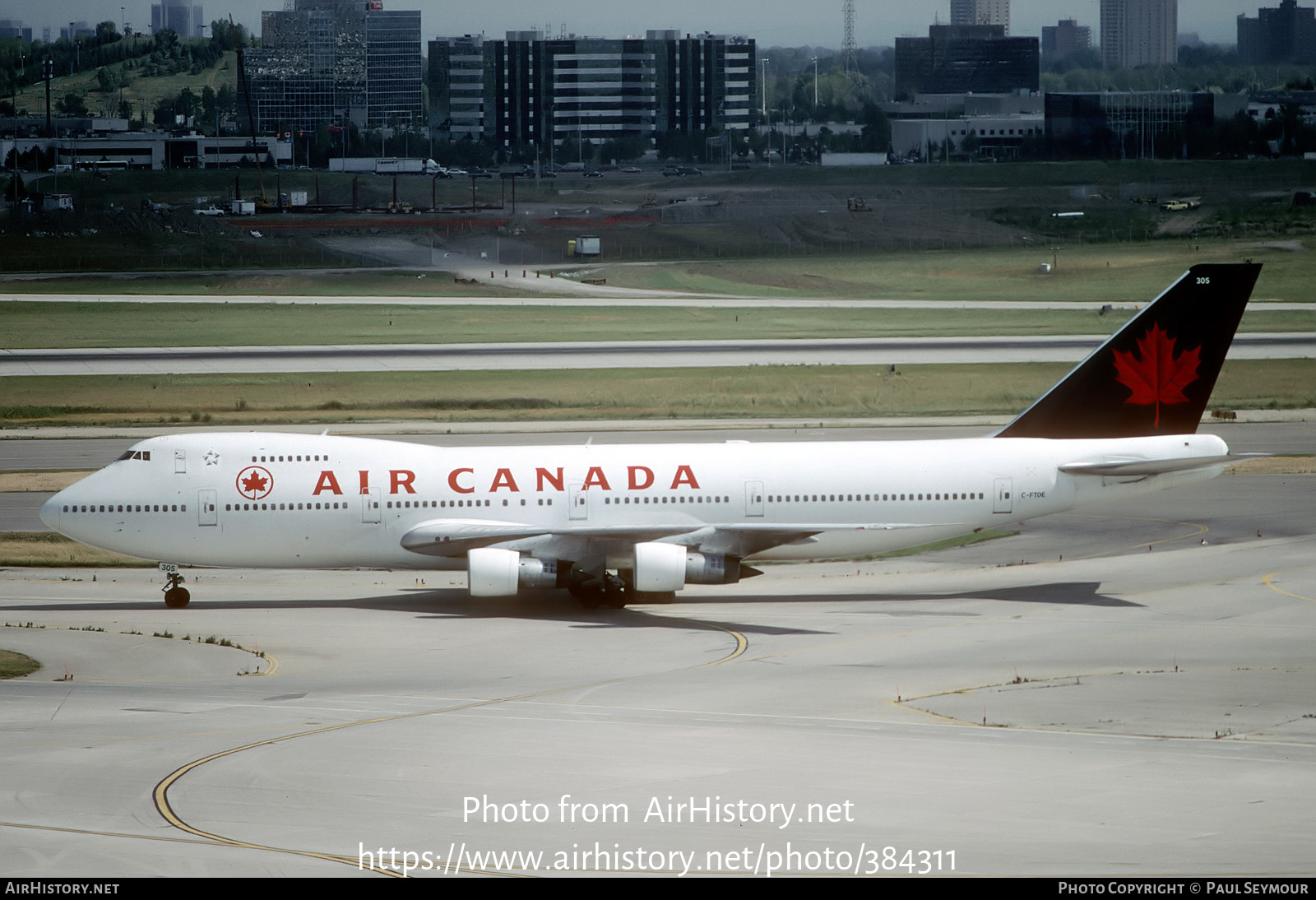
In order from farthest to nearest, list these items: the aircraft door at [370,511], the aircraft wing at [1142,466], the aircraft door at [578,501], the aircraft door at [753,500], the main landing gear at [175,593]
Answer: the aircraft wing at [1142,466], the main landing gear at [175,593], the aircraft door at [753,500], the aircraft door at [578,501], the aircraft door at [370,511]

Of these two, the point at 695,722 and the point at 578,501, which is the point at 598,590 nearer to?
the point at 578,501

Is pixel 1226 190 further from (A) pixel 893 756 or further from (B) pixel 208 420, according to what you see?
(A) pixel 893 756

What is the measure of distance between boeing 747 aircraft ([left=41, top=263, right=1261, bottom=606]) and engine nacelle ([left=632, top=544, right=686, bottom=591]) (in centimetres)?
99

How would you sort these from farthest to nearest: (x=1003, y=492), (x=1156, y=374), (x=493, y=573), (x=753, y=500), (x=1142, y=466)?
(x=1156, y=374) < (x=1003, y=492) < (x=1142, y=466) < (x=753, y=500) < (x=493, y=573)

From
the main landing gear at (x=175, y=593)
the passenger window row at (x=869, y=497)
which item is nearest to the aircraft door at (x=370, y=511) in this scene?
the main landing gear at (x=175, y=593)

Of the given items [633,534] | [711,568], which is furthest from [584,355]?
[711,568]

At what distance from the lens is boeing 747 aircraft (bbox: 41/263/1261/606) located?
3775 cm

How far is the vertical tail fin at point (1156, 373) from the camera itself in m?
40.4

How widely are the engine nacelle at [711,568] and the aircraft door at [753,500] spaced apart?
65.2 inches

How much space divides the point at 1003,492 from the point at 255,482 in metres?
20.4

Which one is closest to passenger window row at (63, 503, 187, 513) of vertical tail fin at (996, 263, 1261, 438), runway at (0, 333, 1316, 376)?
vertical tail fin at (996, 263, 1261, 438)

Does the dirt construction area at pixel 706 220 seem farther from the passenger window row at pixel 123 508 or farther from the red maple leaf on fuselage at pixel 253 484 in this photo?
the red maple leaf on fuselage at pixel 253 484

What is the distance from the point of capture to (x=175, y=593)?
1523 inches

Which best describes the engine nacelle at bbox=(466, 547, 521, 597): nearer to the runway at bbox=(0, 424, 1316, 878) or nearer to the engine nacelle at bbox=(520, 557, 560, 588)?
the engine nacelle at bbox=(520, 557, 560, 588)
